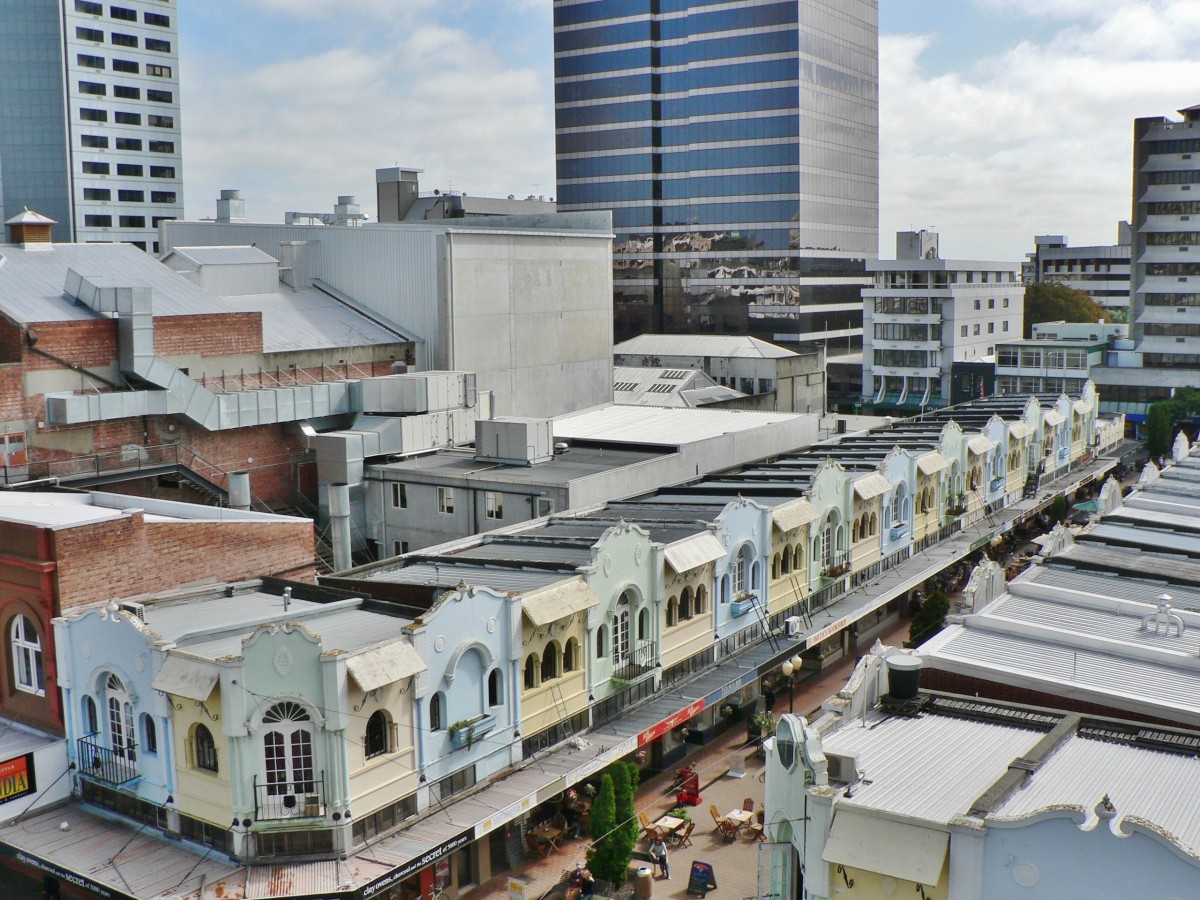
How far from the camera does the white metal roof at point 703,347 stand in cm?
9988

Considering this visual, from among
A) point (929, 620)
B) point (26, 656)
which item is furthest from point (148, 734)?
point (929, 620)

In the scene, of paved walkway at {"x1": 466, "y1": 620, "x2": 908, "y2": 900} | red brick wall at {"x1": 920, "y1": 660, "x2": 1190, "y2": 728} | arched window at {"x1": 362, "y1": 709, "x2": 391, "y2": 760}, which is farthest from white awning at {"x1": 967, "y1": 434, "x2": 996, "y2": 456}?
arched window at {"x1": 362, "y1": 709, "x2": 391, "y2": 760}

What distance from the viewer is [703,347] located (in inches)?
4215

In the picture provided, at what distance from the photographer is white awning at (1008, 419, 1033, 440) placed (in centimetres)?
6397

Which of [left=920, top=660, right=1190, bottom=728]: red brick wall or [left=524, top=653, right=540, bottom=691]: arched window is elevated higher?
[left=920, top=660, right=1190, bottom=728]: red brick wall

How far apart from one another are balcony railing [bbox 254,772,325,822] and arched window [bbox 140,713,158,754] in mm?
3465

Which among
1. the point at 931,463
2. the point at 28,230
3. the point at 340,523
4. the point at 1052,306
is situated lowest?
the point at 340,523

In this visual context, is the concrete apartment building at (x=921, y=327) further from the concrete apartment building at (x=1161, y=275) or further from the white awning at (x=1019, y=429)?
the white awning at (x=1019, y=429)

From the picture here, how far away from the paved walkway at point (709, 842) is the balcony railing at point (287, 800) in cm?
579

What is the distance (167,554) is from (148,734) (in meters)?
7.30

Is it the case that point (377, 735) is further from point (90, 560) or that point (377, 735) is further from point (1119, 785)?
point (1119, 785)

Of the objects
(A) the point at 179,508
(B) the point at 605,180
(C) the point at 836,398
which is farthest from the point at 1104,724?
(B) the point at 605,180

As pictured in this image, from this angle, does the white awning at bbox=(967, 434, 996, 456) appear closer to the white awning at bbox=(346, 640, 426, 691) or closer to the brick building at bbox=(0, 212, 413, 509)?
the brick building at bbox=(0, 212, 413, 509)

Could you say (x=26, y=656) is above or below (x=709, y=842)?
above
